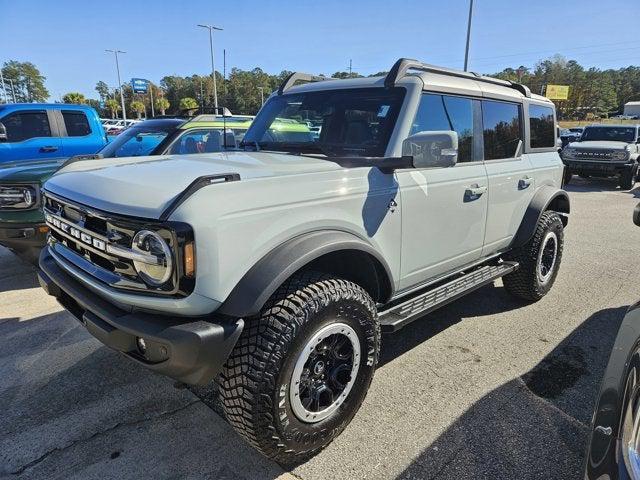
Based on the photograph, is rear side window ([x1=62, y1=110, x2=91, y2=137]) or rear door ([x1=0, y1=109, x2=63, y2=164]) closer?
rear door ([x1=0, y1=109, x2=63, y2=164])

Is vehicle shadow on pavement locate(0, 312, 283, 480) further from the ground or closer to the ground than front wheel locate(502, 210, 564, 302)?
closer to the ground

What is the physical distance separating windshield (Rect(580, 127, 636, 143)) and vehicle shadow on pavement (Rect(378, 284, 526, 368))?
1259 cm

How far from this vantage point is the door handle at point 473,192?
338cm

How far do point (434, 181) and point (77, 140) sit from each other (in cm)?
786

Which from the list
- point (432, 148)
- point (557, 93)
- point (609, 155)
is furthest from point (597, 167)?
point (557, 93)

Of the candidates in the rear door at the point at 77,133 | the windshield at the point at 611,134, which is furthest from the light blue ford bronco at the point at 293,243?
the windshield at the point at 611,134

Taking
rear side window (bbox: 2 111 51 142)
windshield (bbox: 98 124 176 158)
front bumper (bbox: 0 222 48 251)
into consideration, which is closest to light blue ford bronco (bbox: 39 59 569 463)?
front bumper (bbox: 0 222 48 251)

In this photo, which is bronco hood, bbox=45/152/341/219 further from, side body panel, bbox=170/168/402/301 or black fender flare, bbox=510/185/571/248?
black fender flare, bbox=510/185/571/248

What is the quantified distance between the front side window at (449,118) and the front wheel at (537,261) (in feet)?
4.45

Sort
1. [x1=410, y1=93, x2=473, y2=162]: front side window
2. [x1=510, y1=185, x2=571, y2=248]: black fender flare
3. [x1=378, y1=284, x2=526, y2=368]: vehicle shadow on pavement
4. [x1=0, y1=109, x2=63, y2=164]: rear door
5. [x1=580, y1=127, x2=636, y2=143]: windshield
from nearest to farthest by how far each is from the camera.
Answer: [x1=410, y1=93, x2=473, y2=162]: front side window
[x1=378, y1=284, x2=526, y2=368]: vehicle shadow on pavement
[x1=510, y1=185, x2=571, y2=248]: black fender flare
[x1=0, y1=109, x2=63, y2=164]: rear door
[x1=580, y1=127, x2=636, y2=143]: windshield

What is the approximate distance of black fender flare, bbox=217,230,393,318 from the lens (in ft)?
6.60

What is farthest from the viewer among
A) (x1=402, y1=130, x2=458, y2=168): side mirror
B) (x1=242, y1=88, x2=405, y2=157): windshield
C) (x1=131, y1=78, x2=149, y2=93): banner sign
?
(x1=131, y1=78, x2=149, y2=93): banner sign

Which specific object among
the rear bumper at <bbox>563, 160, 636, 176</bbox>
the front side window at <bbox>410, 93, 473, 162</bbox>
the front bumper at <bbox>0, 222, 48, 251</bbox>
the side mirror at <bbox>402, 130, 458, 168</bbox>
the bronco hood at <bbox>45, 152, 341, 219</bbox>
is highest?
the front side window at <bbox>410, 93, 473, 162</bbox>

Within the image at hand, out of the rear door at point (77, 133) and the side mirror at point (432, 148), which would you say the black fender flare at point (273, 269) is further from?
the rear door at point (77, 133)
